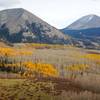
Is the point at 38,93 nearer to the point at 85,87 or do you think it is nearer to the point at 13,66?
the point at 85,87

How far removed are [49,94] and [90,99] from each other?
6.44 m

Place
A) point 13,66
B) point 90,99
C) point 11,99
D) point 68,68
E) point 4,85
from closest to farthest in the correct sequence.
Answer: point 90,99 < point 11,99 < point 4,85 < point 13,66 < point 68,68

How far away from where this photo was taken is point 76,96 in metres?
36.5

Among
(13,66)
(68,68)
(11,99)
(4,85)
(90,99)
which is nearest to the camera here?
(90,99)

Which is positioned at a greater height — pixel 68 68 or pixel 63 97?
pixel 63 97

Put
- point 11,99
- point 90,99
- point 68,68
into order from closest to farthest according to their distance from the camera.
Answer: point 90,99, point 11,99, point 68,68

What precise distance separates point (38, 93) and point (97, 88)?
27.9 ft

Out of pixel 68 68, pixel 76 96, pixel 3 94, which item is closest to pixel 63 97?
pixel 76 96

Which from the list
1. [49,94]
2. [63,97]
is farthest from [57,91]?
[63,97]

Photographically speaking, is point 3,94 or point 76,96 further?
point 3,94

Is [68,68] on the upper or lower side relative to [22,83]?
lower

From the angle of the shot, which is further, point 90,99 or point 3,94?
point 3,94

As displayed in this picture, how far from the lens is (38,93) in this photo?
4125cm

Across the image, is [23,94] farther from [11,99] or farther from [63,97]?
[63,97]
